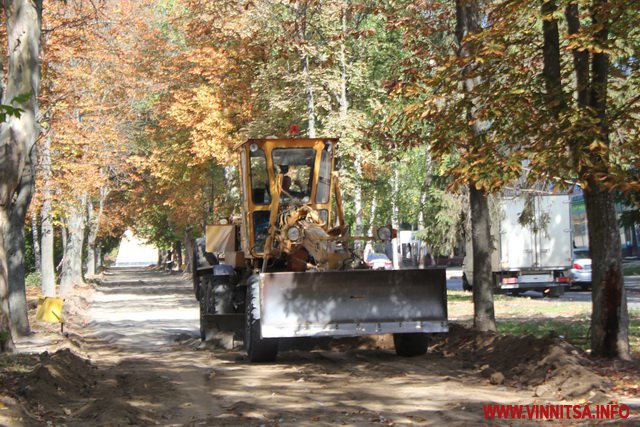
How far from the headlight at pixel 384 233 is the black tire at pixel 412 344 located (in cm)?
157

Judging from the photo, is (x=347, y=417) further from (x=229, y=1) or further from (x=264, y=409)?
(x=229, y=1)

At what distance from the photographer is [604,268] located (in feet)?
40.9

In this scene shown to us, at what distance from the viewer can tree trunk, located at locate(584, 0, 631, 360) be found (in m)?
12.3

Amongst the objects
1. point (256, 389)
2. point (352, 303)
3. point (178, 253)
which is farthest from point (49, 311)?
point (178, 253)

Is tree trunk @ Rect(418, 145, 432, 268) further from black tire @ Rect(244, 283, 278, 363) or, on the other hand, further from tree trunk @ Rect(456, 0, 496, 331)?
black tire @ Rect(244, 283, 278, 363)

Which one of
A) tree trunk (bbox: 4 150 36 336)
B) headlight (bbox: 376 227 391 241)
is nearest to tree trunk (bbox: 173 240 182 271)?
tree trunk (bbox: 4 150 36 336)

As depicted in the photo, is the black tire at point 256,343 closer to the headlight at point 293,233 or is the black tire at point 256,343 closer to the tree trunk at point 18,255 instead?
the headlight at point 293,233

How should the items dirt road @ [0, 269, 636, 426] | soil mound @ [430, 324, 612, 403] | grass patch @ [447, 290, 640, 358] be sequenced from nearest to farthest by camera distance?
dirt road @ [0, 269, 636, 426] < soil mound @ [430, 324, 612, 403] < grass patch @ [447, 290, 640, 358]

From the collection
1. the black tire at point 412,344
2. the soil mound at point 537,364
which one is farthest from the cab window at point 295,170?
the soil mound at point 537,364

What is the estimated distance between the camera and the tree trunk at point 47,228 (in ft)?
98.1

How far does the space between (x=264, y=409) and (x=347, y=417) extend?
3.60 feet

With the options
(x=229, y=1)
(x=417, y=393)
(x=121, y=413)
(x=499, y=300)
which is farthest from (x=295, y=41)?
(x=499, y=300)

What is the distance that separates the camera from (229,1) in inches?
703

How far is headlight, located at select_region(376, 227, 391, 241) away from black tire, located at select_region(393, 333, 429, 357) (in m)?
1.57
